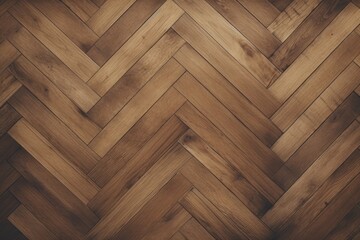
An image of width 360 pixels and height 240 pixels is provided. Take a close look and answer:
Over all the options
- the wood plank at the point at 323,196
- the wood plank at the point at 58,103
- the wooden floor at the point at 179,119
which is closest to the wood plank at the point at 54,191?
the wooden floor at the point at 179,119

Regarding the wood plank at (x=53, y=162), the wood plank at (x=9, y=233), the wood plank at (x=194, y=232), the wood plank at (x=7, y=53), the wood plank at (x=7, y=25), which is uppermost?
the wood plank at (x=7, y=25)

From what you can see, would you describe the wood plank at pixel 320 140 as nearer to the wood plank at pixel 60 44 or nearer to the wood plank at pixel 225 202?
the wood plank at pixel 225 202

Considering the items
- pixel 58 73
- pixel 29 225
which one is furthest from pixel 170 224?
pixel 58 73

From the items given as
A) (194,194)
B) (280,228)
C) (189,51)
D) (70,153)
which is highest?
(189,51)

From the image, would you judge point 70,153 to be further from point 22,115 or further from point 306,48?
point 306,48

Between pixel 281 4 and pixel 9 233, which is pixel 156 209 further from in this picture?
pixel 281 4

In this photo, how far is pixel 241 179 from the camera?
1405 millimetres

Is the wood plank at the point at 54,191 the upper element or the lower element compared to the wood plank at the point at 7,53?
lower

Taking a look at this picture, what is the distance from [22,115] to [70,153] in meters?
0.30

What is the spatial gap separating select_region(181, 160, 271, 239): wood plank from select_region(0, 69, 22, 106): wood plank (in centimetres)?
91

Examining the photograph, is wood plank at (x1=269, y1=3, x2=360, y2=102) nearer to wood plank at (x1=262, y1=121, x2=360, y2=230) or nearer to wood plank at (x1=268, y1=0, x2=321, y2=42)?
wood plank at (x1=268, y1=0, x2=321, y2=42)

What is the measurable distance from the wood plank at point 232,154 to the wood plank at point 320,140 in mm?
62

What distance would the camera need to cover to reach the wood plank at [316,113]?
1.42m

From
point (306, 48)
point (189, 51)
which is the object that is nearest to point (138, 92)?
point (189, 51)
